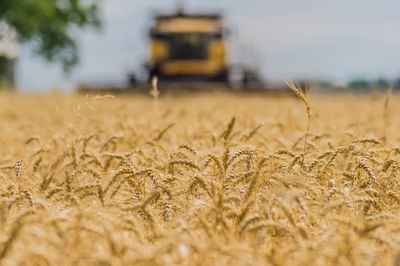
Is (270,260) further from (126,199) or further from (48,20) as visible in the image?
(48,20)

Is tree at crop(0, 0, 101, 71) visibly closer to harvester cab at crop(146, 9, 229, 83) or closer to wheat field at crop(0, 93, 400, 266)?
harvester cab at crop(146, 9, 229, 83)

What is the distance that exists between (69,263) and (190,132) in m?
3.23

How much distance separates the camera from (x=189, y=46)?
19.4 m

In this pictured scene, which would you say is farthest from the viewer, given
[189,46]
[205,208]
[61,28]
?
[61,28]

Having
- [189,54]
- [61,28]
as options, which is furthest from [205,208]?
[61,28]

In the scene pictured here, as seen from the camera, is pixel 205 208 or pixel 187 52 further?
pixel 187 52

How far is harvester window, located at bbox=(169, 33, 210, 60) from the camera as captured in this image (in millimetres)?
19272

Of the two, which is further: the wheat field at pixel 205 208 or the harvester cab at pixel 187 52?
the harvester cab at pixel 187 52

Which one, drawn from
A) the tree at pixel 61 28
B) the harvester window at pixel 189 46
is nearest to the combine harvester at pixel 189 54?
the harvester window at pixel 189 46

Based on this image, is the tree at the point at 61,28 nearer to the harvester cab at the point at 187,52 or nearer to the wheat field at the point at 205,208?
the harvester cab at the point at 187,52

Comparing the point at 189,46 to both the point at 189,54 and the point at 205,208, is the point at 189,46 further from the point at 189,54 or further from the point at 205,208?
the point at 205,208

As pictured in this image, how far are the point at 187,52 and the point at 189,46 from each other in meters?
0.22

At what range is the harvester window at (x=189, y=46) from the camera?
1927 centimetres

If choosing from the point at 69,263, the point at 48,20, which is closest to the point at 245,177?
the point at 69,263
